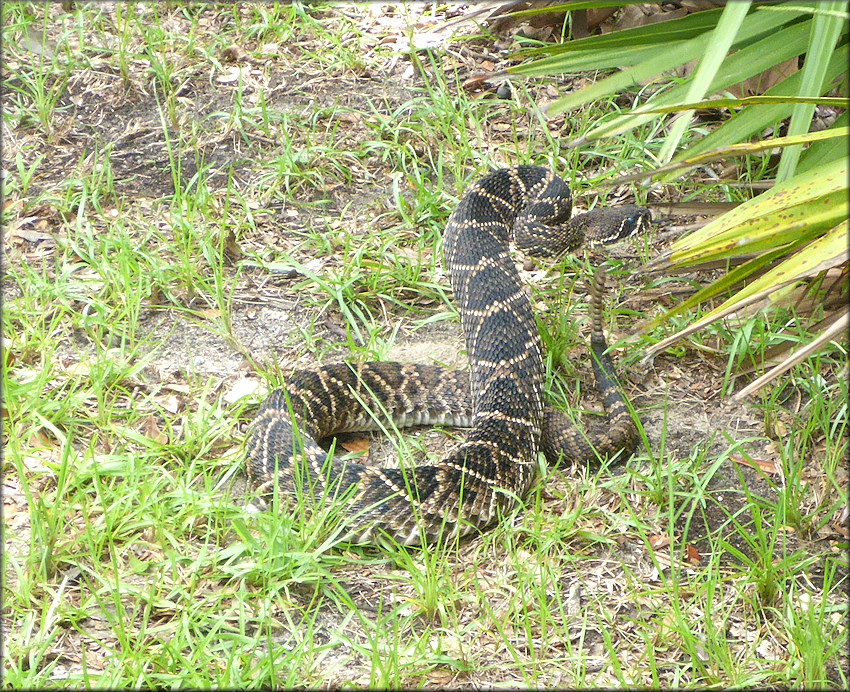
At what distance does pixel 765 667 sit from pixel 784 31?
285 cm

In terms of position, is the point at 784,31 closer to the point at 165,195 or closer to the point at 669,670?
the point at 669,670

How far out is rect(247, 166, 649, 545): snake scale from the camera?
4.06 meters

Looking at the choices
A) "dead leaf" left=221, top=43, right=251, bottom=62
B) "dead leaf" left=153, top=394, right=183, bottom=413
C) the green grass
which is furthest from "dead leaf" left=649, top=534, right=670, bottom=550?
"dead leaf" left=221, top=43, right=251, bottom=62

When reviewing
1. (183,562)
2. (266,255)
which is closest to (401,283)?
(266,255)

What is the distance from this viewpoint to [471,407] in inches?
189

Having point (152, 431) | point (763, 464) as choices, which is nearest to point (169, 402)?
point (152, 431)

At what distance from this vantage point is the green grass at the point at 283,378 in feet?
11.5

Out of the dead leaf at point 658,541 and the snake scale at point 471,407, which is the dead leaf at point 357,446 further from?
the dead leaf at point 658,541

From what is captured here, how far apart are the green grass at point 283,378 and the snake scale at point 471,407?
0.13m

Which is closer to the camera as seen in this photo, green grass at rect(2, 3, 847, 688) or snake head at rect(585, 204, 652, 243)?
green grass at rect(2, 3, 847, 688)

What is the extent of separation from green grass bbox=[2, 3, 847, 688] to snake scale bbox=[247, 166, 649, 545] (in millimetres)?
132

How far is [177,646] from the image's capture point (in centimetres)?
337

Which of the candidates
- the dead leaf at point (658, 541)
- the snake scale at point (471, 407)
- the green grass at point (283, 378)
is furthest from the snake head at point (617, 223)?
the dead leaf at point (658, 541)

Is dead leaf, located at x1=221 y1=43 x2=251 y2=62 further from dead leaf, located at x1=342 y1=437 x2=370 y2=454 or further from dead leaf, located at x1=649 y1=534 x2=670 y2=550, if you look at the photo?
dead leaf, located at x1=649 y1=534 x2=670 y2=550
